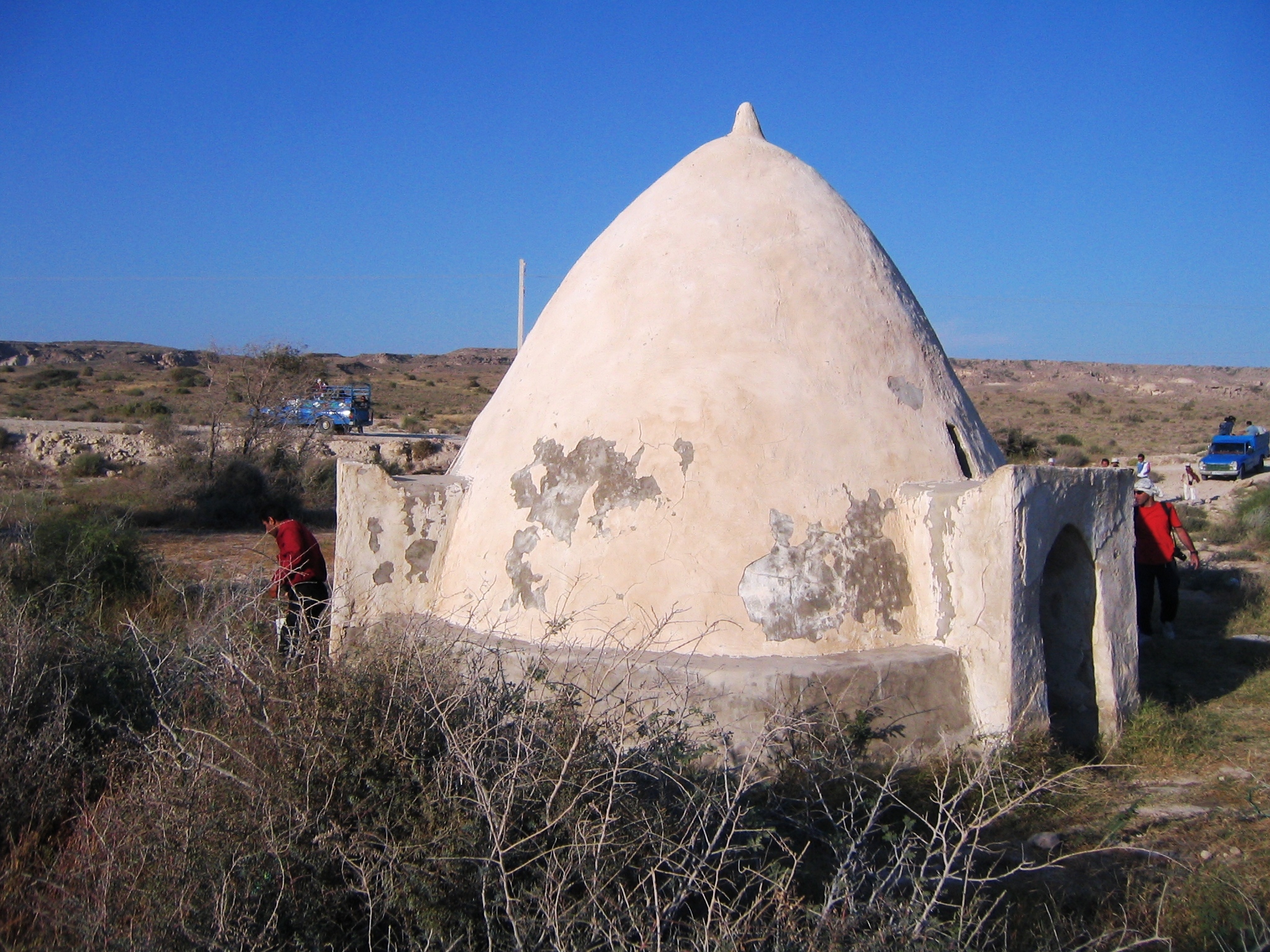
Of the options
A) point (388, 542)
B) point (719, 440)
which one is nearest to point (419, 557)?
point (388, 542)

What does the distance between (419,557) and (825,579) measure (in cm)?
207

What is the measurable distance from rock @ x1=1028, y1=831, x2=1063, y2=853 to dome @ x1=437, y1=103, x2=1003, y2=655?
3.18 feet

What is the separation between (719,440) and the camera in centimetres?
449

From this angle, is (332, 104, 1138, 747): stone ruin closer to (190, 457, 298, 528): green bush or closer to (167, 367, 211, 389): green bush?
(190, 457, 298, 528): green bush

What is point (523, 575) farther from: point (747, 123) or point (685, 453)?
point (747, 123)

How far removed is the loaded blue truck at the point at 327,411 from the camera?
1808cm

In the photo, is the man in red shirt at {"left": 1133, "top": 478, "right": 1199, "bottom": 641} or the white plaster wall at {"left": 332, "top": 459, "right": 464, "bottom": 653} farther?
the man in red shirt at {"left": 1133, "top": 478, "right": 1199, "bottom": 641}

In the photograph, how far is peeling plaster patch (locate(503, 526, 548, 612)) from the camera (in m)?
4.46

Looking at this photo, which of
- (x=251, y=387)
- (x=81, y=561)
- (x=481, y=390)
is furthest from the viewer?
(x=481, y=390)

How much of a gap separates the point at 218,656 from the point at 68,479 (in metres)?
16.4

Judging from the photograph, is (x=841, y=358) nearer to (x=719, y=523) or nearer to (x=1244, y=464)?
(x=719, y=523)

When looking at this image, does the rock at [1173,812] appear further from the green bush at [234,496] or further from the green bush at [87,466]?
the green bush at [87,466]

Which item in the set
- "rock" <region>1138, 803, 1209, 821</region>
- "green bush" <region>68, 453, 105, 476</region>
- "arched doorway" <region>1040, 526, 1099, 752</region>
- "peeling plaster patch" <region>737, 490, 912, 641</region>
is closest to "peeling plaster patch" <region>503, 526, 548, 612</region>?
"peeling plaster patch" <region>737, 490, 912, 641</region>

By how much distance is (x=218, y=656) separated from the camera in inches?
137
